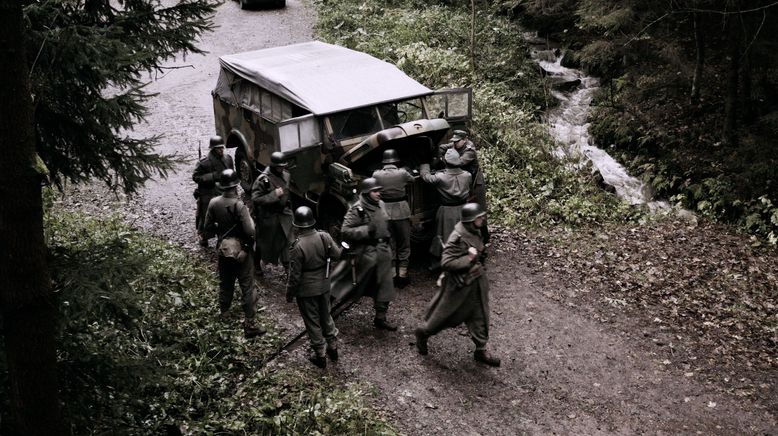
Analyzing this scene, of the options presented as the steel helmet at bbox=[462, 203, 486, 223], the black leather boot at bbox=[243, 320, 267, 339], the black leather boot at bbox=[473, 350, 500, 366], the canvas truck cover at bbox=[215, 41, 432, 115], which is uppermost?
the canvas truck cover at bbox=[215, 41, 432, 115]

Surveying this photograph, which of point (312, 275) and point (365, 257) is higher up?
point (312, 275)

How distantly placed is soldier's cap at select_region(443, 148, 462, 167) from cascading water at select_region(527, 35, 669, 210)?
5458mm

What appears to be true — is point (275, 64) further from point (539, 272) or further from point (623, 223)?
point (623, 223)

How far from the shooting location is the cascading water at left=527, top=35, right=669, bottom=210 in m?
15.0

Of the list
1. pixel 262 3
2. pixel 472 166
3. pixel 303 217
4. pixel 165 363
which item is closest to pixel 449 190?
pixel 472 166

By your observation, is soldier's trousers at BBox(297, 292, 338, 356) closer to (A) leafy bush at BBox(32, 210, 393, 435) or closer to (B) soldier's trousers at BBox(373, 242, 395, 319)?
(A) leafy bush at BBox(32, 210, 393, 435)

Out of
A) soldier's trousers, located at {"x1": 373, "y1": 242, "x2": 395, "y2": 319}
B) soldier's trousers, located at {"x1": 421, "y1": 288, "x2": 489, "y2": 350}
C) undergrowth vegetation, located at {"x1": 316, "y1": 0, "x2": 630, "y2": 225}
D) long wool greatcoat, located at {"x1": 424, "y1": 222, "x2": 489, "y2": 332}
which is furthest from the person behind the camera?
undergrowth vegetation, located at {"x1": 316, "y1": 0, "x2": 630, "y2": 225}

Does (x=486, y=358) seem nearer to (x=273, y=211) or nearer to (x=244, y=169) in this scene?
(x=273, y=211)

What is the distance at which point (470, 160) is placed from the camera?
9.96m

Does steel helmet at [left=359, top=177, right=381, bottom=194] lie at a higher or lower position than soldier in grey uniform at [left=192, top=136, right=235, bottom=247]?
higher

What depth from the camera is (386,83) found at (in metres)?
10.9

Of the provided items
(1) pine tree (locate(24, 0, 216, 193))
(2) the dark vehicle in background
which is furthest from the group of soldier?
(2) the dark vehicle in background

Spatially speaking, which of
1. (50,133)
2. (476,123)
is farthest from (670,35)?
(50,133)

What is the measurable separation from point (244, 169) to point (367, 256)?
4654 mm
